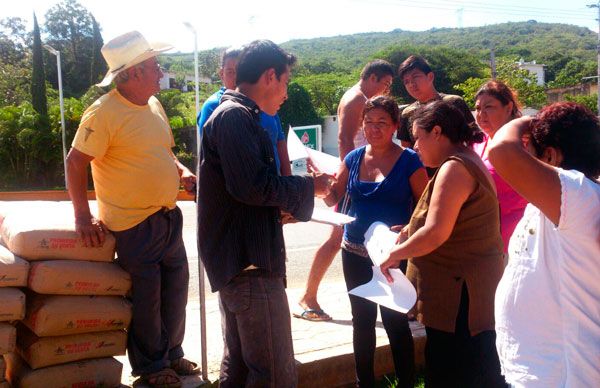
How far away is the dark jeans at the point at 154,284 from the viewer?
3537 millimetres

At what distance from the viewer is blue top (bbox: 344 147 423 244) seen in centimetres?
364

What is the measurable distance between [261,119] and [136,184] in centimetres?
80

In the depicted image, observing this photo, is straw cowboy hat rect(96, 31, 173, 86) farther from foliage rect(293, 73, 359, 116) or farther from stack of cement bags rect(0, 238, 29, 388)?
foliage rect(293, 73, 359, 116)

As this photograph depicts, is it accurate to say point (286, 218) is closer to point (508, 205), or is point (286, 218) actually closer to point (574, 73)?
point (508, 205)

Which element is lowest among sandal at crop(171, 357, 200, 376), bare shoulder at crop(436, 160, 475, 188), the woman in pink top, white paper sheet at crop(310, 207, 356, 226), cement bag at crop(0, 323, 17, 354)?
sandal at crop(171, 357, 200, 376)

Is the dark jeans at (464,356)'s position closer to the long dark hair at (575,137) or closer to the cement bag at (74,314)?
the long dark hair at (575,137)

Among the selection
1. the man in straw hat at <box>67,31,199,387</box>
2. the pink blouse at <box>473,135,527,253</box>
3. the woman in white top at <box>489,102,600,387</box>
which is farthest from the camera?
the pink blouse at <box>473,135,527,253</box>

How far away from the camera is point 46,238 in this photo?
10.9 feet

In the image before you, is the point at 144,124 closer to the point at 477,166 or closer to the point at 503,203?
the point at 477,166

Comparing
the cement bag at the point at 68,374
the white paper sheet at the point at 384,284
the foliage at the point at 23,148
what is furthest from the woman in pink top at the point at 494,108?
the foliage at the point at 23,148

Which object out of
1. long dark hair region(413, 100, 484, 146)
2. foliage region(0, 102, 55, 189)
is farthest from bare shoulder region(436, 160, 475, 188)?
foliage region(0, 102, 55, 189)

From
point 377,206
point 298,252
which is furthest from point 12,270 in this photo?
point 298,252

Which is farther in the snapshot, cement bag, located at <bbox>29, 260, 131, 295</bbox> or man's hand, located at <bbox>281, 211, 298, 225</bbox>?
cement bag, located at <bbox>29, 260, 131, 295</bbox>

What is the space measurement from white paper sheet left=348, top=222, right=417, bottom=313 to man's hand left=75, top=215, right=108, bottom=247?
138 cm
